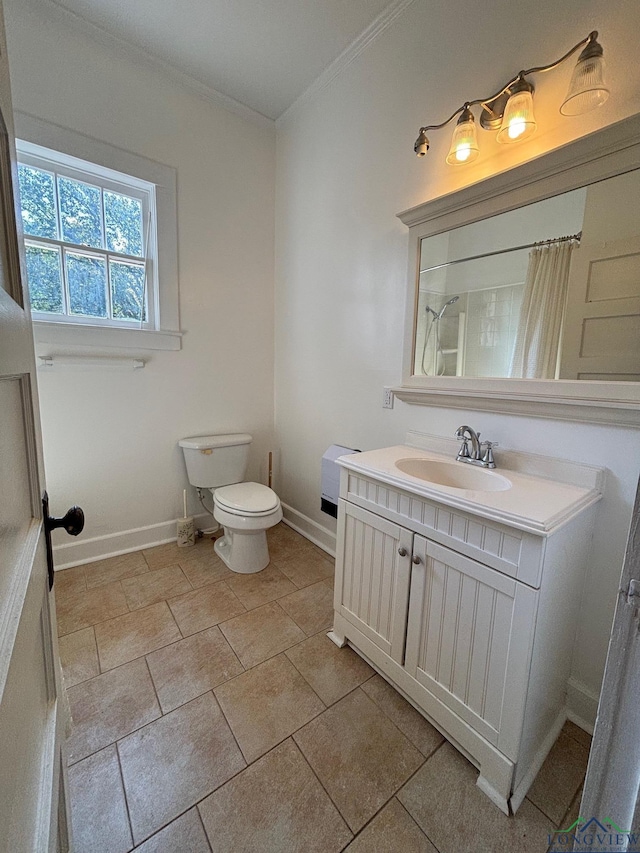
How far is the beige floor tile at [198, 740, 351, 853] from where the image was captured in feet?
3.02

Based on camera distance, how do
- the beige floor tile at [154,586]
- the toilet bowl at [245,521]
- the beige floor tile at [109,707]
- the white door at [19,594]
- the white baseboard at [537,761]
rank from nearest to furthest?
1. the white door at [19,594]
2. the white baseboard at [537,761]
3. the beige floor tile at [109,707]
4. the beige floor tile at [154,586]
5. the toilet bowl at [245,521]

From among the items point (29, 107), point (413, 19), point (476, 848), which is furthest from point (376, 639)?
point (29, 107)

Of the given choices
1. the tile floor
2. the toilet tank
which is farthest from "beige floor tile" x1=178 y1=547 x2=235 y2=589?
the toilet tank

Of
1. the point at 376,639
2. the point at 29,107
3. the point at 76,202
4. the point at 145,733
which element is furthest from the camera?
the point at 76,202

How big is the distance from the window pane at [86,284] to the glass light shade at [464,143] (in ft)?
6.17

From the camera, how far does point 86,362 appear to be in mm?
1944

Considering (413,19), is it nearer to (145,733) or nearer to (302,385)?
(302,385)

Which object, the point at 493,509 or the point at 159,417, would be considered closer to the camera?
the point at 493,509

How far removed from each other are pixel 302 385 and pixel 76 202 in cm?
160

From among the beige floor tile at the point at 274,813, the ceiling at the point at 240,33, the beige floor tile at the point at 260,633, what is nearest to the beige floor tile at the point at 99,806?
the beige floor tile at the point at 274,813

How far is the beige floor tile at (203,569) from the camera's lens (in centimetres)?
199

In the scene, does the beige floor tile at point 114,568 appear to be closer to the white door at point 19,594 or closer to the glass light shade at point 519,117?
the white door at point 19,594

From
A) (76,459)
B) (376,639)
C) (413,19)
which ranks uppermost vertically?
(413,19)

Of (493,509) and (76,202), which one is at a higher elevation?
(76,202)
